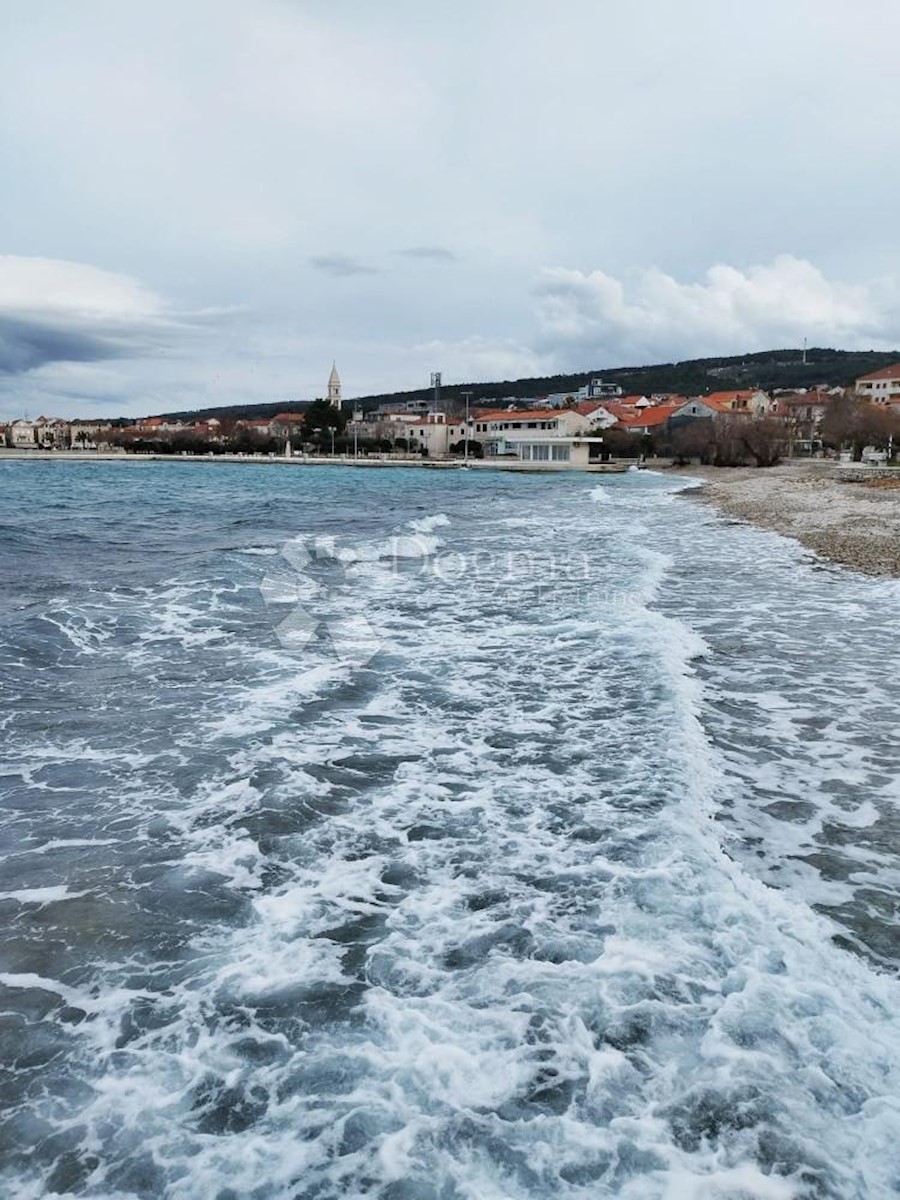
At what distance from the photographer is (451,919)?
3742 millimetres

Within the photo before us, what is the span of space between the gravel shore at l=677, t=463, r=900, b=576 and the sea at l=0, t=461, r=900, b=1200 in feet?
25.1

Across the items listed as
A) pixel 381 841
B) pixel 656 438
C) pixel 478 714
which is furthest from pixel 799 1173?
pixel 656 438

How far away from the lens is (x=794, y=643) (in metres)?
8.80

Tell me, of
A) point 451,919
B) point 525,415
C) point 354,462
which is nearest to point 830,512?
point 451,919

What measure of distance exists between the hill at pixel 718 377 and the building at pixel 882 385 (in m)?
35.1

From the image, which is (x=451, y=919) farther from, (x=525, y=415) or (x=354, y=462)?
(x=525, y=415)

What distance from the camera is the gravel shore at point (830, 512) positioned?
15.9 metres

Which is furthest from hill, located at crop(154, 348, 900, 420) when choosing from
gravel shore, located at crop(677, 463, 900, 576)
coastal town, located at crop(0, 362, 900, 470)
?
gravel shore, located at crop(677, 463, 900, 576)

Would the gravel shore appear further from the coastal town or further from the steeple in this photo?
the steeple

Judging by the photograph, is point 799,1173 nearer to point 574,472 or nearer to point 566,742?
point 566,742

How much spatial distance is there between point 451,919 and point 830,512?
25.3 metres

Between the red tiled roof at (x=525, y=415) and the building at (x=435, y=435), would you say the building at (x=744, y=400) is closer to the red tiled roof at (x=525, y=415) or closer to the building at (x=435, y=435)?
the red tiled roof at (x=525, y=415)

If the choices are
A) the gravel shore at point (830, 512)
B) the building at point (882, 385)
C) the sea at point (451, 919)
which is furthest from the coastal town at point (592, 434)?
the sea at point (451, 919)

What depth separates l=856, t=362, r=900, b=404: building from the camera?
10075 cm
